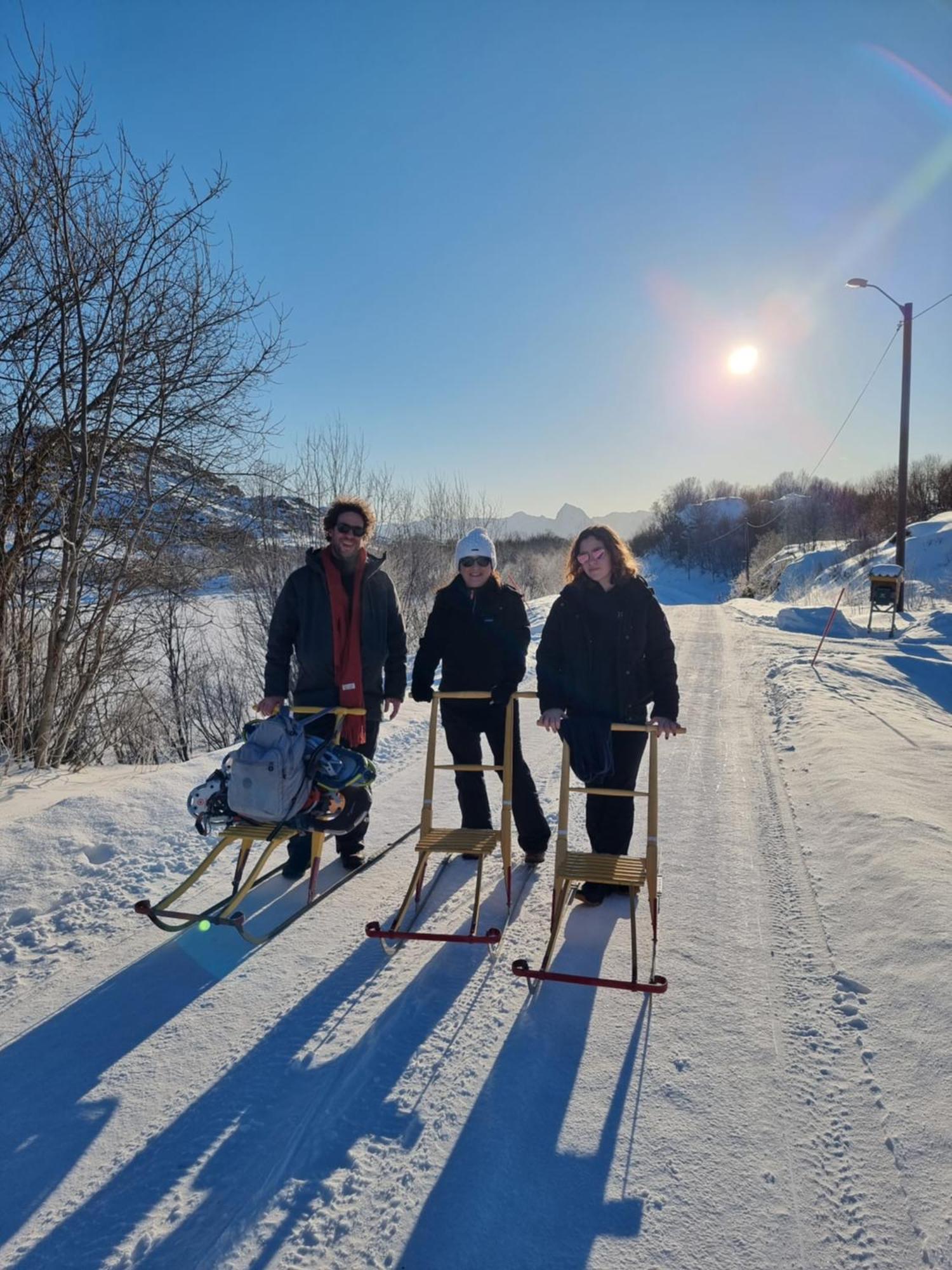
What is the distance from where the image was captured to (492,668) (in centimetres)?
405

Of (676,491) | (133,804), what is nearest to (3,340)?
(133,804)

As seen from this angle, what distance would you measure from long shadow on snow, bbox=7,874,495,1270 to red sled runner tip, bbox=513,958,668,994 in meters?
0.36

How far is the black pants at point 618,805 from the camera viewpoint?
362 centimetres

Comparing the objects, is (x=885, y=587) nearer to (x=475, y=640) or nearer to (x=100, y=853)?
(x=475, y=640)

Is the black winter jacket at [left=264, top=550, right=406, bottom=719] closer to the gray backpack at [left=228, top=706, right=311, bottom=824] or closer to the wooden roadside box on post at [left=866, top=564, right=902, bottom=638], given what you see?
the gray backpack at [left=228, top=706, right=311, bottom=824]

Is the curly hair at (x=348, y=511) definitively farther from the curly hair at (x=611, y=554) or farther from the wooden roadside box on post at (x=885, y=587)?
the wooden roadside box on post at (x=885, y=587)

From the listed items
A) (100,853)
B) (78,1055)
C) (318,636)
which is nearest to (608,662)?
(318,636)

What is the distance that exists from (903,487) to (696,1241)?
1998cm

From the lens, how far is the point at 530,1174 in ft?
6.79

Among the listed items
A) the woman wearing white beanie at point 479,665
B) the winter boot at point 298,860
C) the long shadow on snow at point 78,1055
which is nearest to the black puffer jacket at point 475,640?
the woman wearing white beanie at point 479,665

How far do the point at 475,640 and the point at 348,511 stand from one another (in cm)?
107

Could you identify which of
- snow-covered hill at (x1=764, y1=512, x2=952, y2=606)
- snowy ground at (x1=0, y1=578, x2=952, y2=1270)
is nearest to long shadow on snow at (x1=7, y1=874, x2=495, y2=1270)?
snowy ground at (x1=0, y1=578, x2=952, y2=1270)

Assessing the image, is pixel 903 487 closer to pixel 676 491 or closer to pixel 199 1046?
pixel 199 1046

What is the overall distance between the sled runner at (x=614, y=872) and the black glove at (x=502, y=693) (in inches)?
20.4
